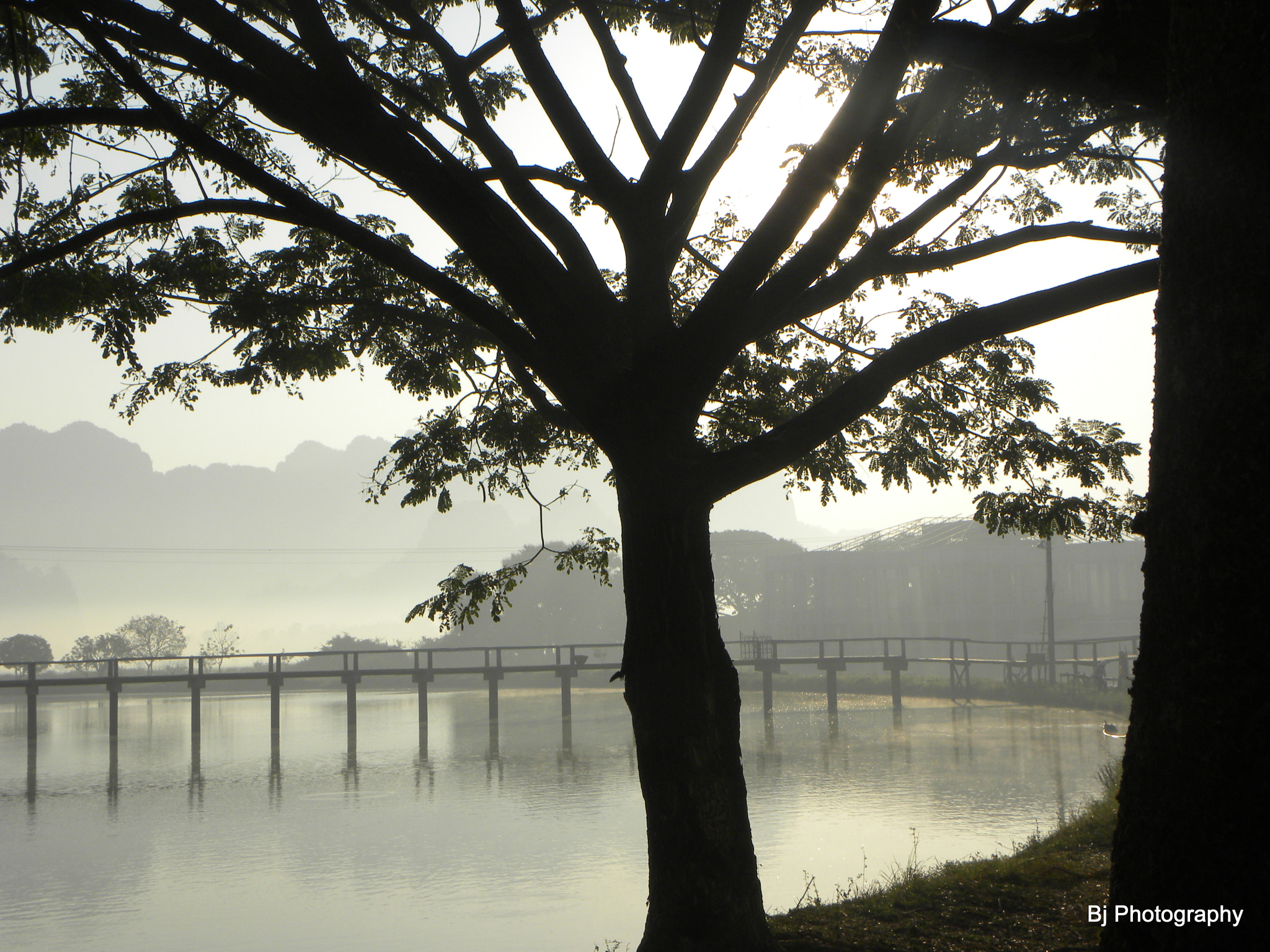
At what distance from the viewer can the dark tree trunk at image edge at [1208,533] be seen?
2.86 m

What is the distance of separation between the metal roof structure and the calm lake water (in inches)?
772

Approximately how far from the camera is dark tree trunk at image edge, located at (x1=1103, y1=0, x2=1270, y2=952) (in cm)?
286

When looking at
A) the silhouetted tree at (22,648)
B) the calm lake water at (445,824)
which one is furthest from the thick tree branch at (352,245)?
the silhouetted tree at (22,648)

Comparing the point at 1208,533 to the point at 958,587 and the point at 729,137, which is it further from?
the point at 958,587

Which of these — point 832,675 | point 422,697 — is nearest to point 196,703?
point 422,697

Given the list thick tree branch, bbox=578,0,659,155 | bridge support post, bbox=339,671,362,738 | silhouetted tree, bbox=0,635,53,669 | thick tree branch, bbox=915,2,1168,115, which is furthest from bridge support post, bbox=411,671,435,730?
silhouetted tree, bbox=0,635,53,669

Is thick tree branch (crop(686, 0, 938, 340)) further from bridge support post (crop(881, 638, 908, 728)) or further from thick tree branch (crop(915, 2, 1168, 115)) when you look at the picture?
bridge support post (crop(881, 638, 908, 728))

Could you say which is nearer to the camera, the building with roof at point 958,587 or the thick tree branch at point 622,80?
the thick tree branch at point 622,80

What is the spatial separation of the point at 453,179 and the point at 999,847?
12992 mm

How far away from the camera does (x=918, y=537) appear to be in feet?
187

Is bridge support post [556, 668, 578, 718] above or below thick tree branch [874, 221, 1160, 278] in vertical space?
below

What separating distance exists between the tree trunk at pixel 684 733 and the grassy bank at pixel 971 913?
0.76 m

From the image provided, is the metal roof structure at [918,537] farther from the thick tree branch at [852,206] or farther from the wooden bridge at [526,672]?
the thick tree branch at [852,206]

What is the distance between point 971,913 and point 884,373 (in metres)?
3.89
